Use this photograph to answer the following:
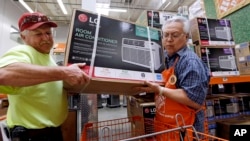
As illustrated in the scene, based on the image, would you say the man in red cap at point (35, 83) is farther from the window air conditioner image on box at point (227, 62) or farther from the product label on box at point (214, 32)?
the window air conditioner image on box at point (227, 62)

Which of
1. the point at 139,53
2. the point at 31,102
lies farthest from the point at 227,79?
the point at 31,102

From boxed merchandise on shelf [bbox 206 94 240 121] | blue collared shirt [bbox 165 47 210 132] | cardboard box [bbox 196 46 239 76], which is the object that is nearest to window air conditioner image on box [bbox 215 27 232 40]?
cardboard box [bbox 196 46 239 76]

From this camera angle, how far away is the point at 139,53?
142 cm

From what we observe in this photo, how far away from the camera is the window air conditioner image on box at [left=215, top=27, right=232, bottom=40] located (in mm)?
2682

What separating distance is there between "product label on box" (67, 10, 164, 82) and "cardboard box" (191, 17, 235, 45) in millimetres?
1305

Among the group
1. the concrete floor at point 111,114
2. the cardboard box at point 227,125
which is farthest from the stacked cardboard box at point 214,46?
the concrete floor at point 111,114

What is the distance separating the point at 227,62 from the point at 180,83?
1.61 m

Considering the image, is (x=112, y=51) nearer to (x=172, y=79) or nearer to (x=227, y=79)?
(x=172, y=79)

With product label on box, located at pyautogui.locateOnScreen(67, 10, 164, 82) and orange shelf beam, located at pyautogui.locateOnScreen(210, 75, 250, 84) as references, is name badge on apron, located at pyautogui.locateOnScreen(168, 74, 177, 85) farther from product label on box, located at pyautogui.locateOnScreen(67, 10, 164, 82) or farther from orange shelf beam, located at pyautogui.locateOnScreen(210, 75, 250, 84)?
orange shelf beam, located at pyautogui.locateOnScreen(210, 75, 250, 84)

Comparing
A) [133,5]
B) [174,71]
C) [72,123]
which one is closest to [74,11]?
[174,71]

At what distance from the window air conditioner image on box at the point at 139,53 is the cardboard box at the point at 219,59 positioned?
1243 mm

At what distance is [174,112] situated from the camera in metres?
1.40

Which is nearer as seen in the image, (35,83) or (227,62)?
(35,83)

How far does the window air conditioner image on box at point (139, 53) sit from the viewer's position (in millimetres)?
1352
